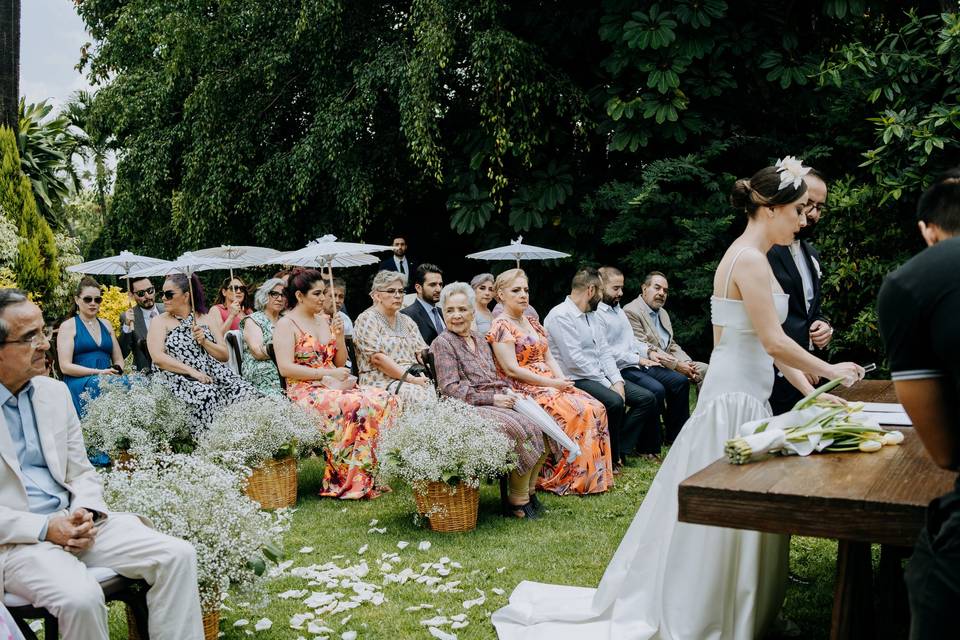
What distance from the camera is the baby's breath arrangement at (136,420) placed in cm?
684

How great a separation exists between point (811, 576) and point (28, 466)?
3961mm

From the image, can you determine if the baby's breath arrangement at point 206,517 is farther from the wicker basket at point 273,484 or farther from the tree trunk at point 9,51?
the tree trunk at point 9,51

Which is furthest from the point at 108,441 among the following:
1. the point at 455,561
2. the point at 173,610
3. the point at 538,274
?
the point at 538,274

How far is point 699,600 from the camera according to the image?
340 cm

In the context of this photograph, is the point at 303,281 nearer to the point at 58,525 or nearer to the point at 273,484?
the point at 273,484

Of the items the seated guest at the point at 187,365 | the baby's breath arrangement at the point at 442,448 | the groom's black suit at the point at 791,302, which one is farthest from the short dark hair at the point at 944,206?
the seated guest at the point at 187,365

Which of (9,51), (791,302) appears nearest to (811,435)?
(791,302)

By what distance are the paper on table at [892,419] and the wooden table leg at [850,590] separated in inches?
19.6

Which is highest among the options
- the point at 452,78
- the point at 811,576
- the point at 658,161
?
the point at 452,78

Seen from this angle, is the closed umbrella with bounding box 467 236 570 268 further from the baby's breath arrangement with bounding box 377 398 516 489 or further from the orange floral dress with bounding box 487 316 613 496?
the baby's breath arrangement with bounding box 377 398 516 489

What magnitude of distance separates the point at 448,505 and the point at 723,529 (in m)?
2.43

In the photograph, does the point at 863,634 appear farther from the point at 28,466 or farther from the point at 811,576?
the point at 28,466

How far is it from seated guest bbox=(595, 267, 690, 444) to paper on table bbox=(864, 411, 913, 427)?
464cm

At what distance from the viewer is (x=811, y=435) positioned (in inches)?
113
